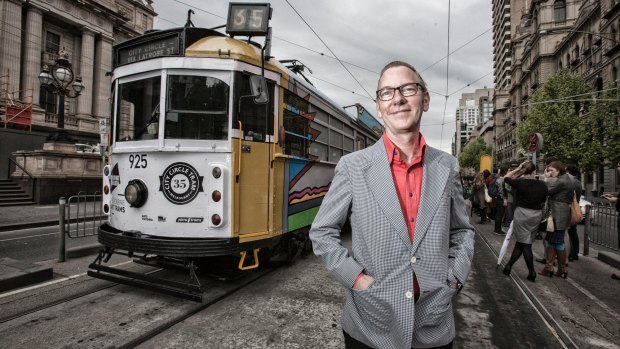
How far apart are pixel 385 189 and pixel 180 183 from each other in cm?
323

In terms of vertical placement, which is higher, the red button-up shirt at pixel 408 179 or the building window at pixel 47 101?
the building window at pixel 47 101

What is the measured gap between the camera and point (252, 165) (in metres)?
4.48

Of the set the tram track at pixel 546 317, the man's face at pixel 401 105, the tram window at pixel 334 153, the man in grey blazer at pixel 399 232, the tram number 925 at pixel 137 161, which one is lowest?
the tram track at pixel 546 317

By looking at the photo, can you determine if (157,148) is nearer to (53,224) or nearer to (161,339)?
(161,339)

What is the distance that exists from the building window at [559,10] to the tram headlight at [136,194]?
57053 mm

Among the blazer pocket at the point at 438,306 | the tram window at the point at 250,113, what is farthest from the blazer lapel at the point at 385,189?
the tram window at the point at 250,113

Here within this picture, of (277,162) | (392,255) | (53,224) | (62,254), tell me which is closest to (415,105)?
(392,255)

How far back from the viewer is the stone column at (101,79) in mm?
28188

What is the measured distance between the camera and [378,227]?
152cm

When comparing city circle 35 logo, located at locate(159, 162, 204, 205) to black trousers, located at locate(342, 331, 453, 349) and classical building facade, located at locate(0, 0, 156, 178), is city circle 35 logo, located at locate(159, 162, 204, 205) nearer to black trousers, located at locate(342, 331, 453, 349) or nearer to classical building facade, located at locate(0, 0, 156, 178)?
black trousers, located at locate(342, 331, 453, 349)

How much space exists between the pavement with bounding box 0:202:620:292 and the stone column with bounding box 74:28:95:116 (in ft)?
50.8

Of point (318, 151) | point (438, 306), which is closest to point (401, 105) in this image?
point (438, 306)

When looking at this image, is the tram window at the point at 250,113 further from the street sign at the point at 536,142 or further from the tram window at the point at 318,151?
the street sign at the point at 536,142

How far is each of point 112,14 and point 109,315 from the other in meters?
32.5
